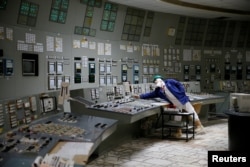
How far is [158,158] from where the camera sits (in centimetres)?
545

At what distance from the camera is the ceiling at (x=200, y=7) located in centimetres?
755

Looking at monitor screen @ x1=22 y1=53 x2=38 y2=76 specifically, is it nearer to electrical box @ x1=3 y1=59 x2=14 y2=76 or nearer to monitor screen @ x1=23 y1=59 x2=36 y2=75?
Result: monitor screen @ x1=23 y1=59 x2=36 y2=75

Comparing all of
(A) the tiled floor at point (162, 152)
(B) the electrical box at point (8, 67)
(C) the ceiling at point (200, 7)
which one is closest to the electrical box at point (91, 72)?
(C) the ceiling at point (200, 7)

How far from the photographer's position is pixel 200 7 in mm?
8148

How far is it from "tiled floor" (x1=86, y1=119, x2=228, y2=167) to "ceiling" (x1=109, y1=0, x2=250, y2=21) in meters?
2.93

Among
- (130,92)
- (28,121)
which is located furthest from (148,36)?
(28,121)

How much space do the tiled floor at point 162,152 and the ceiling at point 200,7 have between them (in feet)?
9.61

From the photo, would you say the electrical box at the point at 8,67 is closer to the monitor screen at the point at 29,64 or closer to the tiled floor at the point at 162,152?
the monitor screen at the point at 29,64

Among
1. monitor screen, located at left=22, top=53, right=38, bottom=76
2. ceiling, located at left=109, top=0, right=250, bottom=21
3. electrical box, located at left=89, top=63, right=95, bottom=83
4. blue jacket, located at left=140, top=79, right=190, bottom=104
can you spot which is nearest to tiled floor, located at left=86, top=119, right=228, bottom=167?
blue jacket, located at left=140, top=79, right=190, bottom=104

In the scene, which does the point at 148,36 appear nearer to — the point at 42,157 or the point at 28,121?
the point at 28,121

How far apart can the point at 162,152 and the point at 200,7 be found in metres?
3.96

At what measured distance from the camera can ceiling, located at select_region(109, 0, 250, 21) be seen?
7.55 meters

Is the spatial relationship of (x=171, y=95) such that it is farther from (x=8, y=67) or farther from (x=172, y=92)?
(x=8, y=67)

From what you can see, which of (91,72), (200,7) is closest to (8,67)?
(91,72)
